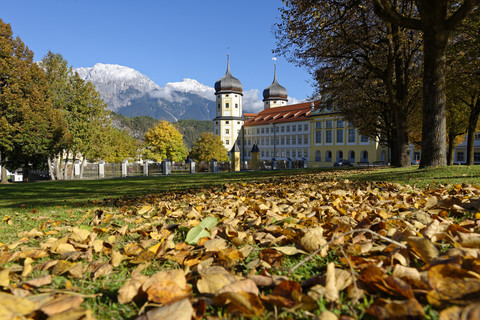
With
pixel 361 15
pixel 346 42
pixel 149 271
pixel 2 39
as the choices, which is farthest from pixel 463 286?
pixel 2 39

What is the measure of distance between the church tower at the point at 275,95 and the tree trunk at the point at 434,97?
292 feet

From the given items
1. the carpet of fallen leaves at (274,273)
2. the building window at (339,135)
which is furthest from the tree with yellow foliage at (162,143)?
the carpet of fallen leaves at (274,273)

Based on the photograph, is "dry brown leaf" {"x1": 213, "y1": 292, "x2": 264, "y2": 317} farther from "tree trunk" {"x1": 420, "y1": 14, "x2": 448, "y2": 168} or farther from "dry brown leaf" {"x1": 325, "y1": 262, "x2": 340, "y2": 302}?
"tree trunk" {"x1": 420, "y1": 14, "x2": 448, "y2": 168}

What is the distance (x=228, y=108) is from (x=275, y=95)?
1738 cm

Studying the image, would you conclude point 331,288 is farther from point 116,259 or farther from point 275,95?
point 275,95

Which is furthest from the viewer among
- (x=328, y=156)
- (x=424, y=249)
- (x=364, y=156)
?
(x=328, y=156)

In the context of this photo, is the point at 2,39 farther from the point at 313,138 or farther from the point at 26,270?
the point at 313,138

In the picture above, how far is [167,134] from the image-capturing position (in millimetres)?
54531

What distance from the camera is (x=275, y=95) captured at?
95312mm

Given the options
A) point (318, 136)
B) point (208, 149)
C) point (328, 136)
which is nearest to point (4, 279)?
point (208, 149)

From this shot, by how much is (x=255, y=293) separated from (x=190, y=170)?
1362 inches

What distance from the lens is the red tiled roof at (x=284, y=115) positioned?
73.2 meters

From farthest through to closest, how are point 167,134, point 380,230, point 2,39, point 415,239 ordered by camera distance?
point 167,134
point 2,39
point 380,230
point 415,239

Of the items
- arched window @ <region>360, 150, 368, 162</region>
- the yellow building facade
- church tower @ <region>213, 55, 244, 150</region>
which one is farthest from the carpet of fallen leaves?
church tower @ <region>213, 55, 244, 150</region>
